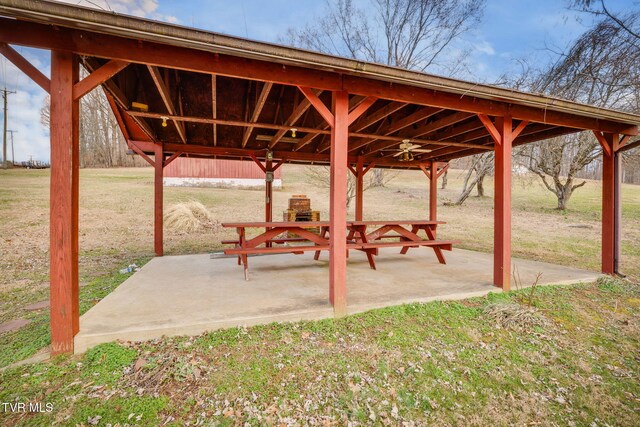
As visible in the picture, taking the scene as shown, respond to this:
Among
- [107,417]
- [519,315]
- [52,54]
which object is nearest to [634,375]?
[519,315]

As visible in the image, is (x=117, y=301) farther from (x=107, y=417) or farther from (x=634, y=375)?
(x=634, y=375)

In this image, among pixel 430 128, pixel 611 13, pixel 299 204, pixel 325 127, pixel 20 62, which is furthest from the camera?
pixel 299 204

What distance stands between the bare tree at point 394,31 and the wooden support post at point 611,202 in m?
11.6

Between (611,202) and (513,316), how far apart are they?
3.36 m

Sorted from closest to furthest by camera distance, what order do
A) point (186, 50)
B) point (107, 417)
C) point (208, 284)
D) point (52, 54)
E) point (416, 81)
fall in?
1. point (107, 417)
2. point (52, 54)
3. point (186, 50)
4. point (416, 81)
5. point (208, 284)

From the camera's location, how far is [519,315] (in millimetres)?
3158

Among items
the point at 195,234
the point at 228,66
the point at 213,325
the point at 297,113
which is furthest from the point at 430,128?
the point at 195,234

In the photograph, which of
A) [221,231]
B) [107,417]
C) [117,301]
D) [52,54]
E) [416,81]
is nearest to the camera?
[107,417]

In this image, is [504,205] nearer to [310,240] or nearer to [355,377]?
[310,240]

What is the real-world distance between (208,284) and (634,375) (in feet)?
14.8

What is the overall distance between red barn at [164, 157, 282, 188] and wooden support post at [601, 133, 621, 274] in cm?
1614

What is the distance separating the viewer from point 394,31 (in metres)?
15.1

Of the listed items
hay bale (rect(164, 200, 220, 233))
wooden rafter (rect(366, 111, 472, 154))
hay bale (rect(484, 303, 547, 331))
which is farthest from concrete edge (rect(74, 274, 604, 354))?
hay bale (rect(164, 200, 220, 233))

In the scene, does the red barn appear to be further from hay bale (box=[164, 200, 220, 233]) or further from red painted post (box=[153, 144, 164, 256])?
red painted post (box=[153, 144, 164, 256])
